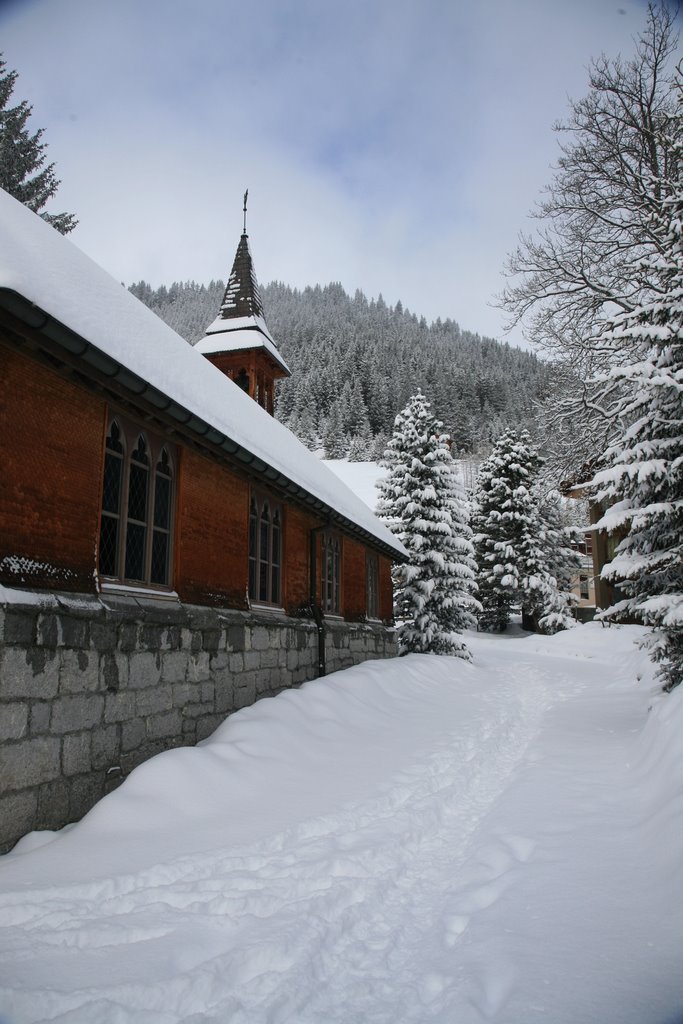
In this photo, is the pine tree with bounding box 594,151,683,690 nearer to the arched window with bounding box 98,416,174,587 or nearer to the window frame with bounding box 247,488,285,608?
the window frame with bounding box 247,488,285,608

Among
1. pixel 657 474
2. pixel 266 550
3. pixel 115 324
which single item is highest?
pixel 115 324

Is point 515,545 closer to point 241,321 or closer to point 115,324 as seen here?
point 241,321

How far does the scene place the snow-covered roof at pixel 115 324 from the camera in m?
5.52

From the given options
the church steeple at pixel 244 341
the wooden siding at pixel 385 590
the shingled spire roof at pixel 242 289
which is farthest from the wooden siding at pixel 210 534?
the shingled spire roof at pixel 242 289

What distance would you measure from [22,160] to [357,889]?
1159 inches

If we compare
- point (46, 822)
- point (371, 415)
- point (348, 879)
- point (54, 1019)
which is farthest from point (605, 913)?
point (371, 415)

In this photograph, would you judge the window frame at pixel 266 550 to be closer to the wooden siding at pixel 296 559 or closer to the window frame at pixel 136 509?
the wooden siding at pixel 296 559

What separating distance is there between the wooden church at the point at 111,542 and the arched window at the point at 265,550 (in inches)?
1.3

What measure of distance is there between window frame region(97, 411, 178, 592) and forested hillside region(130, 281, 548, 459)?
2596 inches

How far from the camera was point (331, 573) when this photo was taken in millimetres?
14227

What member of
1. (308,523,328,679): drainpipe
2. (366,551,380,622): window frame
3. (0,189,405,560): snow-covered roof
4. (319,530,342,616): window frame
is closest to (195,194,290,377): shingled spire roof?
(366,551,380,622): window frame

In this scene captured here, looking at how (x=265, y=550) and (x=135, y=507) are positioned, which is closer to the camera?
(x=135, y=507)

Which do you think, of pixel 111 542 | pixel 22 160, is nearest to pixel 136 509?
pixel 111 542

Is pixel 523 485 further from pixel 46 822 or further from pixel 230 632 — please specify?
pixel 46 822
